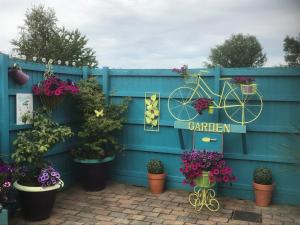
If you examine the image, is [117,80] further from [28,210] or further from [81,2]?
[28,210]

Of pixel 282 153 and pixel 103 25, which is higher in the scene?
pixel 103 25

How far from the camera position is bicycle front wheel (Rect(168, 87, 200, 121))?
16.8ft

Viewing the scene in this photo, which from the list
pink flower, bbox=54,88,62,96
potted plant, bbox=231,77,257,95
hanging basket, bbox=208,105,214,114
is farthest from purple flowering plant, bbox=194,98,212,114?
pink flower, bbox=54,88,62,96

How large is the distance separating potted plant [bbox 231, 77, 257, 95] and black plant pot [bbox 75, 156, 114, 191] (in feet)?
6.87

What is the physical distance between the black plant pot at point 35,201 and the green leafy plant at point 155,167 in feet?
5.06

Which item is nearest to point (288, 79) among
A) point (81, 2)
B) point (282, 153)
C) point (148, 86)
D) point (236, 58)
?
point (282, 153)

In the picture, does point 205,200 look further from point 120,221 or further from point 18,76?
point 18,76

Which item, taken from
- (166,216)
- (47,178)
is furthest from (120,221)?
(47,178)

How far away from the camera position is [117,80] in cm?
558

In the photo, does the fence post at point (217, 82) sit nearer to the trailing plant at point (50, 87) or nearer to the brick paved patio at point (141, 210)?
the brick paved patio at point (141, 210)

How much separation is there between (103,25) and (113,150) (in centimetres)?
282

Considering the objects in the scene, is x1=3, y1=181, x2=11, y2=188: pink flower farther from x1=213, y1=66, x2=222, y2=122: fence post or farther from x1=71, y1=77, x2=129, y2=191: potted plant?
x1=213, y1=66, x2=222, y2=122: fence post

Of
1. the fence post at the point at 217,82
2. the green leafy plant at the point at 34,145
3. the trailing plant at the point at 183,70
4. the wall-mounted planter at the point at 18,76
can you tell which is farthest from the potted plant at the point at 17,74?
the fence post at the point at 217,82

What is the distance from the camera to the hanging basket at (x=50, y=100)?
453cm
